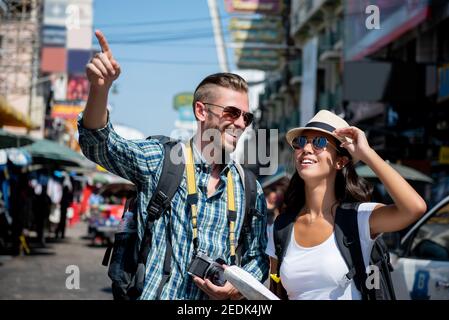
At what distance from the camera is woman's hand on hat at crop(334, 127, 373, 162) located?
3.25 meters

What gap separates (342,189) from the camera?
11.9 feet

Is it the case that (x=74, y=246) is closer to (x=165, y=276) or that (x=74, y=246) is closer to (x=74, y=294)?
(x=74, y=294)

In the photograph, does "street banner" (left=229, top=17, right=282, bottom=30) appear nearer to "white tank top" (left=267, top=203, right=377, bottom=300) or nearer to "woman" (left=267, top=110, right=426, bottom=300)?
"woman" (left=267, top=110, right=426, bottom=300)

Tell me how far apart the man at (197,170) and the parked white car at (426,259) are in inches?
126

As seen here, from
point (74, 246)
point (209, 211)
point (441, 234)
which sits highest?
point (209, 211)

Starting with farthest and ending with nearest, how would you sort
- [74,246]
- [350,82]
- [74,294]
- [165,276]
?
1. [74,246]
2. [350,82]
3. [74,294]
4. [165,276]

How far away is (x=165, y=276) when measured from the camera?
3232mm

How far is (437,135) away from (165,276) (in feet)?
58.6

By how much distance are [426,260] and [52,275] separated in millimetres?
8863

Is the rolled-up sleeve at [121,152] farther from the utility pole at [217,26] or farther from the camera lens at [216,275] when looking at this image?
the utility pole at [217,26]

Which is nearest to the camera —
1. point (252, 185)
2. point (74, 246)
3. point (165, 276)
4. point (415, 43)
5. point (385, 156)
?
point (165, 276)

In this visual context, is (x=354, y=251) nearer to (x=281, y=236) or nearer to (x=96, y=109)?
(x=281, y=236)

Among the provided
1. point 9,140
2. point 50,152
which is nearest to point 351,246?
point 9,140

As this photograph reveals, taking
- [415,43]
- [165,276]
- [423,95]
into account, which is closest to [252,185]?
[165,276]
